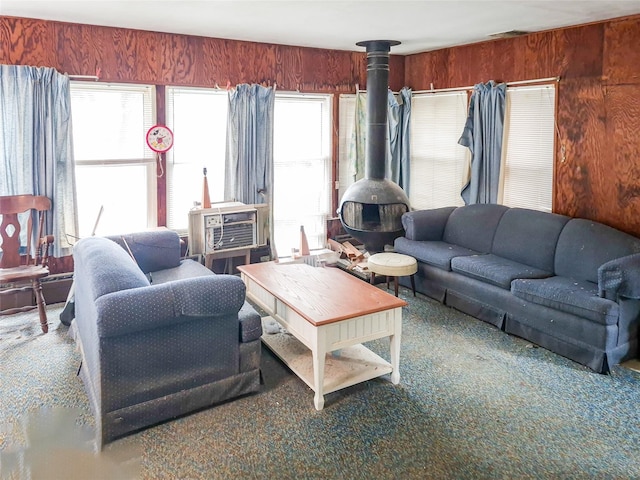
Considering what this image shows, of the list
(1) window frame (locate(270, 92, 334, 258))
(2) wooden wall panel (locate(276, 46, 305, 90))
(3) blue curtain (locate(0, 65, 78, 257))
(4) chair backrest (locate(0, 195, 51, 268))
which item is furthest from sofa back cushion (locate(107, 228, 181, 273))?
(2) wooden wall panel (locate(276, 46, 305, 90))

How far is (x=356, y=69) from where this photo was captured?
5.76 metres

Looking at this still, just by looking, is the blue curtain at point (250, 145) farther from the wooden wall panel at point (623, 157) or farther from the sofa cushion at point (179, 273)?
the wooden wall panel at point (623, 157)

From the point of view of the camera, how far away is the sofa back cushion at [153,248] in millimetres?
4000

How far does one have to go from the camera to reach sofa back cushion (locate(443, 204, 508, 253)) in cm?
473

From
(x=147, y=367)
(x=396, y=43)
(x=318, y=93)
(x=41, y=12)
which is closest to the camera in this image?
(x=147, y=367)

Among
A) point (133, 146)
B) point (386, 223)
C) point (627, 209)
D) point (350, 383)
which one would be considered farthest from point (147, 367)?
point (627, 209)

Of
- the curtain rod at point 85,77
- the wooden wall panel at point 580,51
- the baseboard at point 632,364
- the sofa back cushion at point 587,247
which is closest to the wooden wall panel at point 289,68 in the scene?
the curtain rod at point 85,77

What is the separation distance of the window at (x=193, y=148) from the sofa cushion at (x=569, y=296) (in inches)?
117

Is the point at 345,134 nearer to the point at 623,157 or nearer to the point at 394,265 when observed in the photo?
the point at 394,265

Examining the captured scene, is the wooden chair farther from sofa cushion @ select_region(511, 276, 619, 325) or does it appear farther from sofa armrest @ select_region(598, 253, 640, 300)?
sofa armrest @ select_region(598, 253, 640, 300)

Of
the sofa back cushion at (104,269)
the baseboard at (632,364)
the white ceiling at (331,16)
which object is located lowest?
the baseboard at (632,364)

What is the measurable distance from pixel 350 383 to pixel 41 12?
3533 mm

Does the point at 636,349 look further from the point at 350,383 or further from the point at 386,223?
the point at 386,223

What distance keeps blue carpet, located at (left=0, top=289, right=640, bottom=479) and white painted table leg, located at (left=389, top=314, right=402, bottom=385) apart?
2.6 inches
